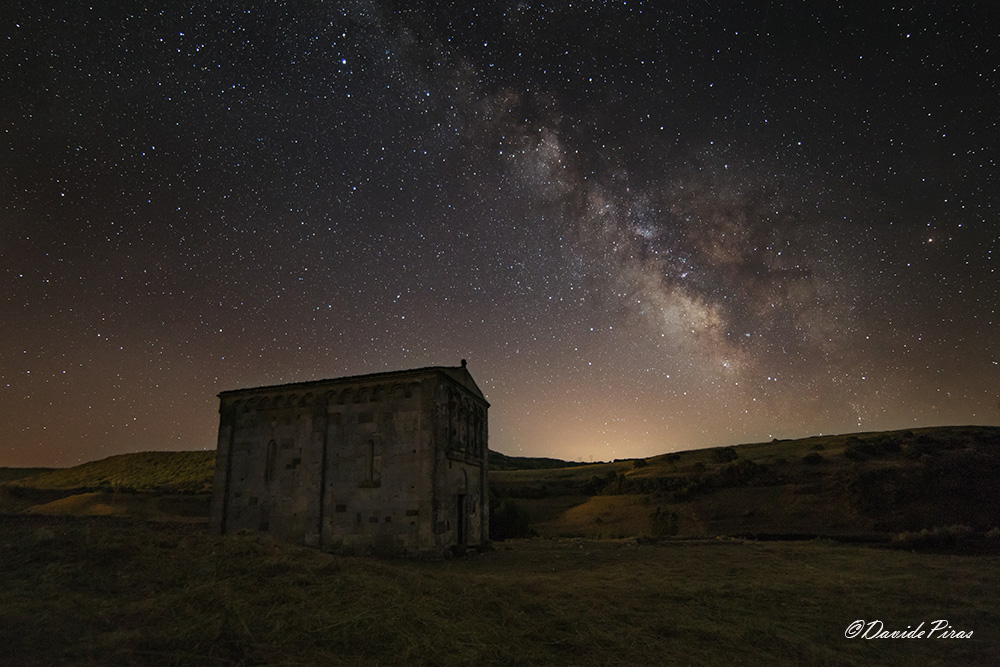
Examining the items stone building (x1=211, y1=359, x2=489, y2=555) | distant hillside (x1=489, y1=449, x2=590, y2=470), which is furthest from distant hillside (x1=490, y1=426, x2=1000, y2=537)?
distant hillside (x1=489, y1=449, x2=590, y2=470)

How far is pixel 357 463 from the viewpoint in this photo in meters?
21.2

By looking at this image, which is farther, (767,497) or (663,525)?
(767,497)

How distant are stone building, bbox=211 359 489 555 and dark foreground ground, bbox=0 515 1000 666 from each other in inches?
345

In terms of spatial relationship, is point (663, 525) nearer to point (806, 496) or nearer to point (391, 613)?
point (806, 496)

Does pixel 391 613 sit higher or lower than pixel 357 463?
lower

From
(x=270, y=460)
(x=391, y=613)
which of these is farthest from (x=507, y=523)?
(x=391, y=613)

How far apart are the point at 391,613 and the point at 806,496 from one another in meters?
35.2

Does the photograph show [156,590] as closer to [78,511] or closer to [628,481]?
[628,481]

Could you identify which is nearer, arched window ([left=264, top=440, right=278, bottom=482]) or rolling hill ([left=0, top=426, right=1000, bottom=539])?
arched window ([left=264, top=440, right=278, bottom=482])

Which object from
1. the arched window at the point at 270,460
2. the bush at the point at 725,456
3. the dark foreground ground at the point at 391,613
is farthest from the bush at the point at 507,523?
the bush at the point at 725,456

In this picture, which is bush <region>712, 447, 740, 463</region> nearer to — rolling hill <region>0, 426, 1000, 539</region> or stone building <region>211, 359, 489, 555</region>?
rolling hill <region>0, 426, 1000, 539</region>

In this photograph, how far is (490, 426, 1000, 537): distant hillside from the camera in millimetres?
29781

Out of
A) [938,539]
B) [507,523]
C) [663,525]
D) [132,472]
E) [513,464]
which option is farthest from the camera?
[513,464]

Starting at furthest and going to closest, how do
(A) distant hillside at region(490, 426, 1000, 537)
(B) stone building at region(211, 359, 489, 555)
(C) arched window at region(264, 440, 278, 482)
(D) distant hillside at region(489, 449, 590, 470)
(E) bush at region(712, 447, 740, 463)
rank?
(D) distant hillside at region(489, 449, 590, 470) → (E) bush at region(712, 447, 740, 463) → (A) distant hillside at region(490, 426, 1000, 537) → (C) arched window at region(264, 440, 278, 482) → (B) stone building at region(211, 359, 489, 555)
